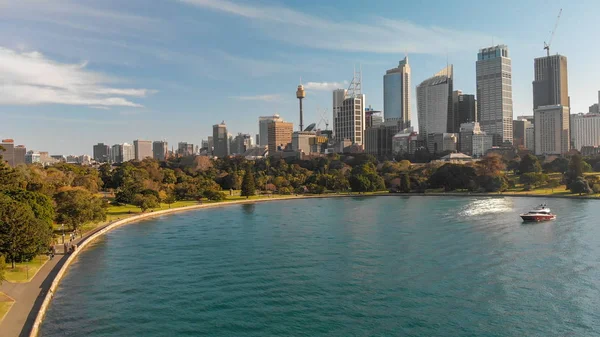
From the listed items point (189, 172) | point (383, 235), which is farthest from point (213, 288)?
point (189, 172)

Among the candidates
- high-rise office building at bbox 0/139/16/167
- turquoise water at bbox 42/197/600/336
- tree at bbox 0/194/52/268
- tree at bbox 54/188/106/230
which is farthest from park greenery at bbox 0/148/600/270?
high-rise office building at bbox 0/139/16/167

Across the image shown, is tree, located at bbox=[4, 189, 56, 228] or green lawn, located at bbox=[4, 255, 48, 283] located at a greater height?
tree, located at bbox=[4, 189, 56, 228]

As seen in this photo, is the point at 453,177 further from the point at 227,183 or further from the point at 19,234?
the point at 19,234

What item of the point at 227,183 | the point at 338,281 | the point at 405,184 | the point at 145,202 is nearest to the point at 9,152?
the point at 227,183

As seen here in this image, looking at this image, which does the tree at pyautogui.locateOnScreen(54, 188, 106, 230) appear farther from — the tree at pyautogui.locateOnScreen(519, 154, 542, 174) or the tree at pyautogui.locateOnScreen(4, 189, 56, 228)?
the tree at pyautogui.locateOnScreen(519, 154, 542, 174)

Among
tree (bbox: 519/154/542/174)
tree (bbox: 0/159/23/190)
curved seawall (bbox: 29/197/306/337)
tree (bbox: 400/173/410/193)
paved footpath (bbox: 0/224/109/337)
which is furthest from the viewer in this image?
tree (bbox: 519/154/542/174)

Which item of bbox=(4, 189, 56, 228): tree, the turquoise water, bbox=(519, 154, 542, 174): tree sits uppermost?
bbox=(519, 154, 542, 174): tree
